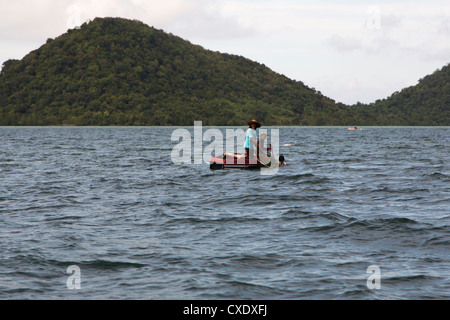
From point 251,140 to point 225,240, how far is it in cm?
1301

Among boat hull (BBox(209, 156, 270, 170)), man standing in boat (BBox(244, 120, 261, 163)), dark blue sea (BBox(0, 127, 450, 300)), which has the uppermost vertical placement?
man standing in boat (BBox(244, 120, 261, 163))

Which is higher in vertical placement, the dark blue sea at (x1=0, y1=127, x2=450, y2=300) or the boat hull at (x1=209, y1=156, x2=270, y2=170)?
the boat hull at (x1=209, y1=156, x2=270, y2=170)

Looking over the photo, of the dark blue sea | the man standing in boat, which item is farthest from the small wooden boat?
the dark blue sea

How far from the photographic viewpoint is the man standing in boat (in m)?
23.1

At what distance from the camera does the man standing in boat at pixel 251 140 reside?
23.1m

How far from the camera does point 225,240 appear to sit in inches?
451

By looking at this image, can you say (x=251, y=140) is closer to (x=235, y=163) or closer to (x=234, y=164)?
(x=235, y=163)

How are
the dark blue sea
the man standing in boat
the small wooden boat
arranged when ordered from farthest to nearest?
the small wooden boat
the man standing in boat
the dark blue sea

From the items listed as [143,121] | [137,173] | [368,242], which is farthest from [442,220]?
[143,121]

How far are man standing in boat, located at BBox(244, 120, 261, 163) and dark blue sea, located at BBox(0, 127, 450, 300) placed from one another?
261 centimetres

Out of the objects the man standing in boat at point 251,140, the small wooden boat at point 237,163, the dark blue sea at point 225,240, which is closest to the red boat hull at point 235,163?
the small wooden boat at point 237,163

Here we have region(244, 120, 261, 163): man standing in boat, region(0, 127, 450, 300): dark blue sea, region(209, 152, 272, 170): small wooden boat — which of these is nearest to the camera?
region(0, 127, 450, 300): dark blue sea

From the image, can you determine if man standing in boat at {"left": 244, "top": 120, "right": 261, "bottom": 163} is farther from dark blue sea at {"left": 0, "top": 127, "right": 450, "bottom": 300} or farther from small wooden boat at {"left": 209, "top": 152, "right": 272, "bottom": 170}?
dark blue sea at {"left": 0, "top": 127, "right": 450, "bottom": 300}
